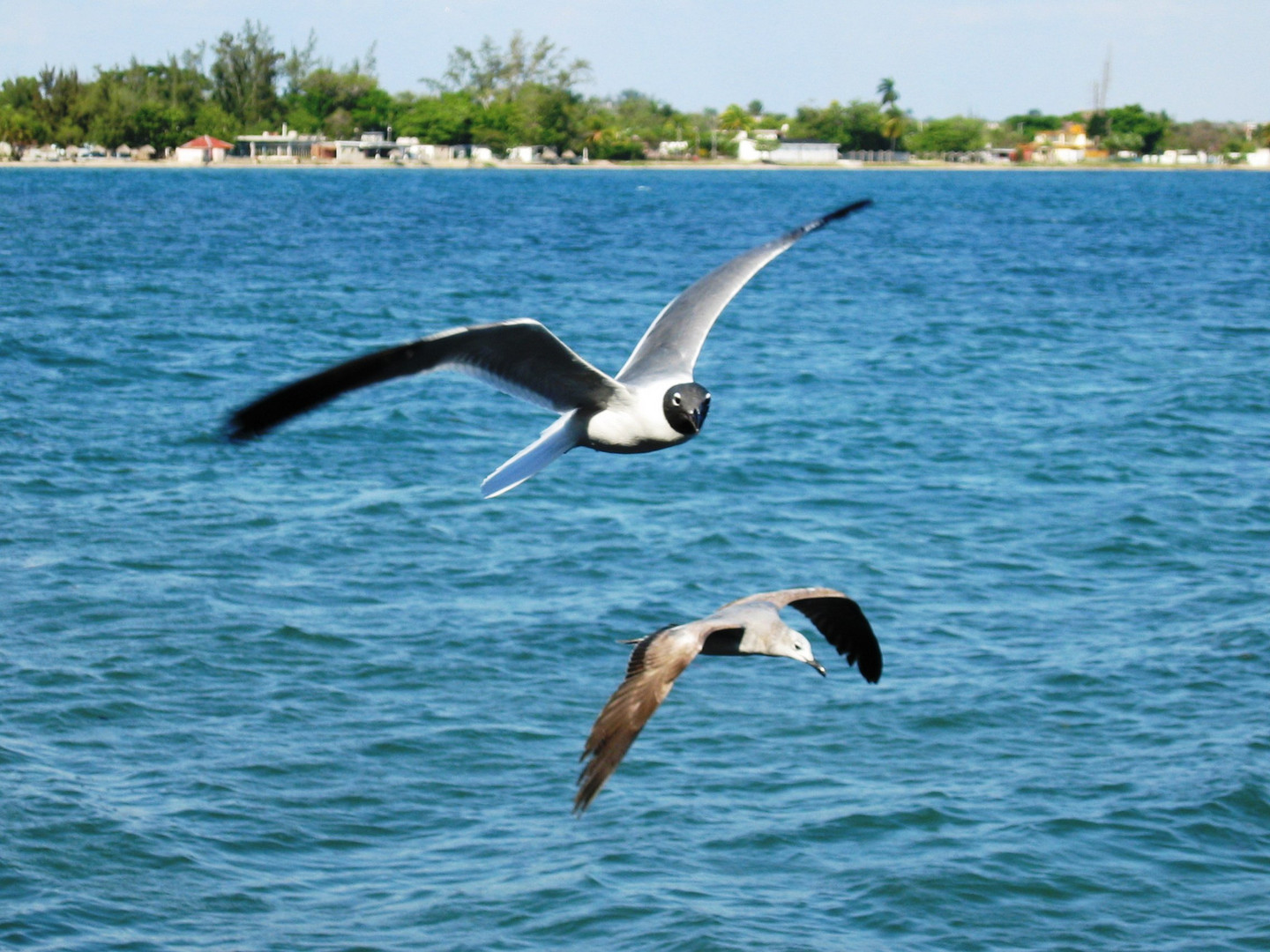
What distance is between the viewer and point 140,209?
89.9 metres

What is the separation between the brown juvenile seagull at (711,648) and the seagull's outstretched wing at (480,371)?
1.20 meters

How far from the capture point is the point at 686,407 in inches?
261

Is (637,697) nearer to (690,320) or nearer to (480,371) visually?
(480,371)

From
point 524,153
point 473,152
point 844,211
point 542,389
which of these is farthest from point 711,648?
point 473,152

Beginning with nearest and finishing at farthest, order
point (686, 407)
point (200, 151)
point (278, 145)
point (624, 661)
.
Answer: point (686, 407) < point (624, 661) < point (200, 151) < point (278, 145)

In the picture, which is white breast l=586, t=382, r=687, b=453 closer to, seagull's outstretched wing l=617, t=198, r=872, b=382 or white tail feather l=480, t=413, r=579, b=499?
white tail feather l=480, t=413, r=579, b=499

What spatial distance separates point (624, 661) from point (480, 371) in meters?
9.00

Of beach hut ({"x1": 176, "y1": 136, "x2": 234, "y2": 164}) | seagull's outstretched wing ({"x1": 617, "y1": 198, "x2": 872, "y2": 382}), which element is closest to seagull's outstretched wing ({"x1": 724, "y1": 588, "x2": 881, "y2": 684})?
seagull's outstretched wing ({"x1": 617, "y1": 198, "x2": 872, "y2": 382})

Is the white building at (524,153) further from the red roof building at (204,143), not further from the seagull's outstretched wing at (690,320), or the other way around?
the seagull's outstretched wing at (690,320)

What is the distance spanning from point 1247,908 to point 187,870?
8.15 metres

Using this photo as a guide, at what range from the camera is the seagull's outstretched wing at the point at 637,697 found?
557 centimetres

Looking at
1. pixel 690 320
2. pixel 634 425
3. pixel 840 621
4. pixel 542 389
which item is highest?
pixel 690 320

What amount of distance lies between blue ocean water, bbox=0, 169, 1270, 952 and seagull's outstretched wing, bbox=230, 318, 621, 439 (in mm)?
470

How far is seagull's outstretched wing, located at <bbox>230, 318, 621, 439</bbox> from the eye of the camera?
5945 millimetres
